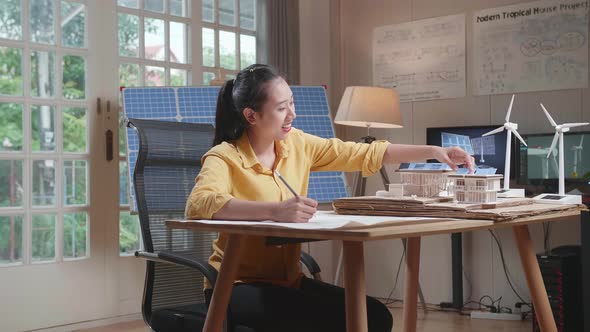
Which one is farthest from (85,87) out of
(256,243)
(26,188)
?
(256,243)

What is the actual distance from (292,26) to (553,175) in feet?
6.39

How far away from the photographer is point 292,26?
4.96 meters

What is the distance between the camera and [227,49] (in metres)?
4.76

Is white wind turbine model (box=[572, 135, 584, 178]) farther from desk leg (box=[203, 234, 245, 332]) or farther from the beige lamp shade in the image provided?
desk leg (box=[203, 234, 245, 332])

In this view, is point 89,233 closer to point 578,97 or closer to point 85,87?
point 85,87

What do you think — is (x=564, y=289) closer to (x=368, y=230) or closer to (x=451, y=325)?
(x=451, y=325)

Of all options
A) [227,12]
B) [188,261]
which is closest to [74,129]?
[227,12]

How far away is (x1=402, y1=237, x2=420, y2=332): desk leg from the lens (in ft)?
7.98

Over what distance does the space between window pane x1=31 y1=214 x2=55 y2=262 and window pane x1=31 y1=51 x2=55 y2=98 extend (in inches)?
25.4

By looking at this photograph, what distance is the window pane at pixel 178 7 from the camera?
4.47 meters

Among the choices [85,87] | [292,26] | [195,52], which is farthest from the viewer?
[292,26]

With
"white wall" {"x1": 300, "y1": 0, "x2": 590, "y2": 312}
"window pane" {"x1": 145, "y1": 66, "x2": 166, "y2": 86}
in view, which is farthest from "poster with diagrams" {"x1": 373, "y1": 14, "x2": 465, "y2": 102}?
"window pane" {"x1": 145, "y1": 66, "x2": 166, "y2": 86}

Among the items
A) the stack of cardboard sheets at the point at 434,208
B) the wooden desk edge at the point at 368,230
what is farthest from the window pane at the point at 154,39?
the wooden desk edge at the point at 368,230

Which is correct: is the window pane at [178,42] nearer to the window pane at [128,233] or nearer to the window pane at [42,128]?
the window pane at [42,128]
